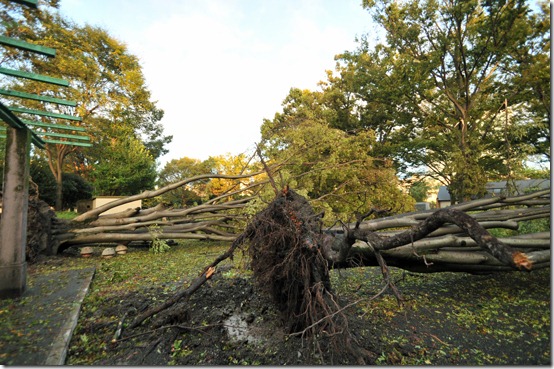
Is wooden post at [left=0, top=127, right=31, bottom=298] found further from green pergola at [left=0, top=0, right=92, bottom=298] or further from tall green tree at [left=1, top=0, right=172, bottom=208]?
tall green tree at [left=1, top=0, right=172, bottom=208]

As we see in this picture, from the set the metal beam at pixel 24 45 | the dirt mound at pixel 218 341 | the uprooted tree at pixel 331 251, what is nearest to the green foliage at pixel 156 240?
the dirt mound at pixel 218 341

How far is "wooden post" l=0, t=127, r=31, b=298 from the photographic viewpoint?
419 cm

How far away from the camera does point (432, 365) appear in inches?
95.0

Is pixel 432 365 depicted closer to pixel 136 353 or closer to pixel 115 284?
pixel 136 353

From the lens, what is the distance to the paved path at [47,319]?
2.48 meters

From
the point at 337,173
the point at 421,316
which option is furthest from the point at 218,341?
the point at 337,173

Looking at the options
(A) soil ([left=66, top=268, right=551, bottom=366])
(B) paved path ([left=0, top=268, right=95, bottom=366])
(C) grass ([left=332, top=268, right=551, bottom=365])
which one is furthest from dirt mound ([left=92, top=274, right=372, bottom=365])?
(C) grass ([left=332, top=268, right=551, bottom=365])

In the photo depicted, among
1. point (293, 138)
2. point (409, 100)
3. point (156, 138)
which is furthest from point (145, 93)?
point (409, 100)

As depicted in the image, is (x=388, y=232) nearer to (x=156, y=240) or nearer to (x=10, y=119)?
(x=10, y=119)

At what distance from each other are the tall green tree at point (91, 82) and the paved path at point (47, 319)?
1468cm

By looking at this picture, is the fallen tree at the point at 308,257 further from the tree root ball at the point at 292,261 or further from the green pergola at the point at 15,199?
the green pergola at the point at 15,199

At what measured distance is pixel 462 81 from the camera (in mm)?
15664

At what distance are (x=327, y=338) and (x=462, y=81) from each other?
17.0 metres

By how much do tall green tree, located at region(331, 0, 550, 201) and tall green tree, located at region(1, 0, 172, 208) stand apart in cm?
1376
